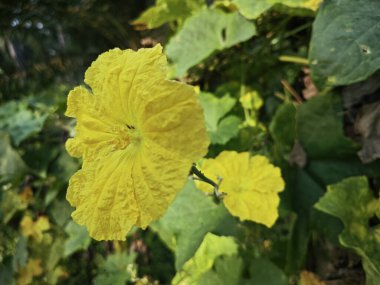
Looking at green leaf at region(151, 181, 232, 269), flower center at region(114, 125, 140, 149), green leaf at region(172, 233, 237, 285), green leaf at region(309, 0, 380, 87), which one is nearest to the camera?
flower center at region(114, 125, 140, 149)

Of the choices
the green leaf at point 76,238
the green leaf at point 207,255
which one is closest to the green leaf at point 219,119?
the green leaf at point 207,255

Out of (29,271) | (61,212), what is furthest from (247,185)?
(29,271)

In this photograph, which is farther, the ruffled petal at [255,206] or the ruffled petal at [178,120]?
the ruffled petal at [255,206]

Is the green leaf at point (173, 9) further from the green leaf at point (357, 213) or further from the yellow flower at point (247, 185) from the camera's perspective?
the green leaf at point (357, 213)

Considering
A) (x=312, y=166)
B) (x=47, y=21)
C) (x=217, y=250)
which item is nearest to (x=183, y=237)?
(x=217, y=250)

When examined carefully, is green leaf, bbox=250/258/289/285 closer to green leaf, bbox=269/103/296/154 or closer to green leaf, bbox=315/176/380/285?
green leaf, bbox=315/176/380/285

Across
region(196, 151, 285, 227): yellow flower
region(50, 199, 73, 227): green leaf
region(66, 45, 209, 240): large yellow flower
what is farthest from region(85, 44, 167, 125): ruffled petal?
region(50, 199, 73, 227): green leaf
